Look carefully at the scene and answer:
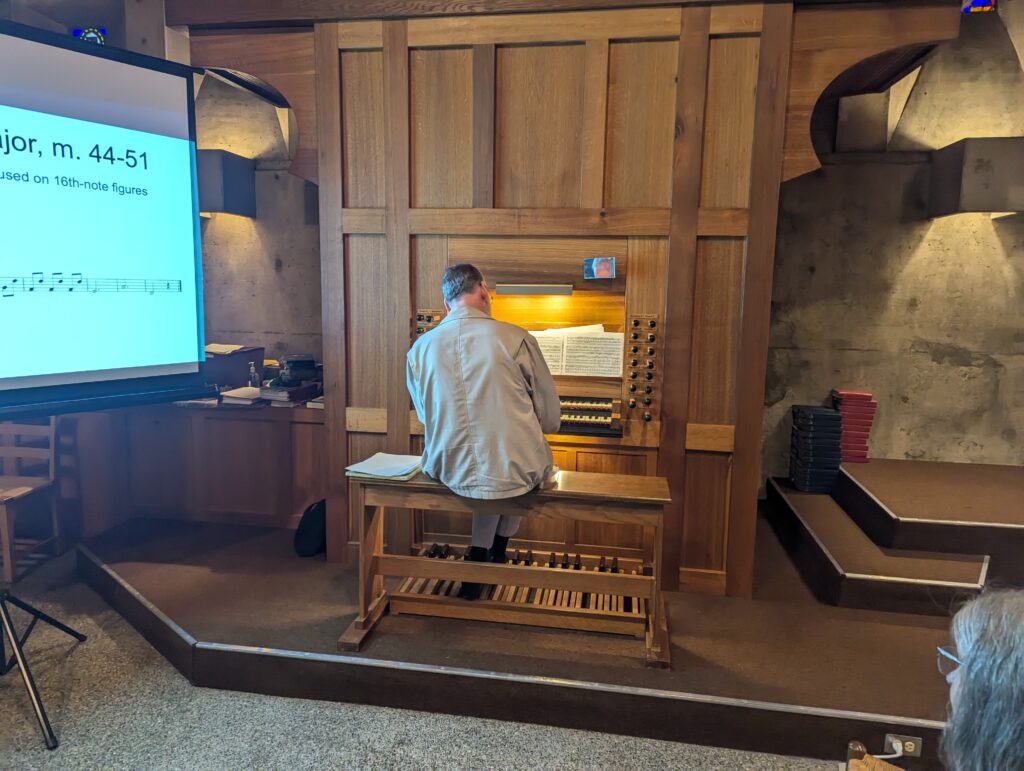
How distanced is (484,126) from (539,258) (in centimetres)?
75

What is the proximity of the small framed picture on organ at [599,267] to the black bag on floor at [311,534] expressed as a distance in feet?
6.77

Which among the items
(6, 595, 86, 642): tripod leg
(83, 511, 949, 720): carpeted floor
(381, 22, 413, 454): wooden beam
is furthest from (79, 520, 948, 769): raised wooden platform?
(381, 22, 413, 454): wooden beam

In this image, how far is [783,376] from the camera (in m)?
5.19

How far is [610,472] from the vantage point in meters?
3.72

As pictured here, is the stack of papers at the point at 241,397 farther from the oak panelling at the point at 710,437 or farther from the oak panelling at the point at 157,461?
the oak panelling at the point at 710,437

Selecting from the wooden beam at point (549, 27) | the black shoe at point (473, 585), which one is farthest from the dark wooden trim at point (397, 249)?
the black shoe at point (473, 585)

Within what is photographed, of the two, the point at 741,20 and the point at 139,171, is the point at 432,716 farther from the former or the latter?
the point at 741,20

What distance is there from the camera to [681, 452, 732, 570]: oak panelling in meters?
3.59

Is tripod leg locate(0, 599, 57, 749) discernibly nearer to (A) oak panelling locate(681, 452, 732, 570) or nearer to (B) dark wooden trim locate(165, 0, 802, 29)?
(A) oak panelling locate(681, 452, 732, 570)

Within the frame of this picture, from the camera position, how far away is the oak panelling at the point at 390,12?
129 inches

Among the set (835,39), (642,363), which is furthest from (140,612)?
(835,39)

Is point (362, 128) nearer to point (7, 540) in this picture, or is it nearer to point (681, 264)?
point (681, 264)

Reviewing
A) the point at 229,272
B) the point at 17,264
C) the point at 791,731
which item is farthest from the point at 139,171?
the point at 791,731

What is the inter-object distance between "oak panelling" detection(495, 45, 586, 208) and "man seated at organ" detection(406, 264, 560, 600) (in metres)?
0.84
